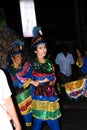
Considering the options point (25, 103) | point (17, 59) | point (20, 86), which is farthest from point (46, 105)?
point (17, 59)

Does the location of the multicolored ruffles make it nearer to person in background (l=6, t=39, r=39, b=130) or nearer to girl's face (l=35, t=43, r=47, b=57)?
person in background (l=6, t=39, r=39, b=130)

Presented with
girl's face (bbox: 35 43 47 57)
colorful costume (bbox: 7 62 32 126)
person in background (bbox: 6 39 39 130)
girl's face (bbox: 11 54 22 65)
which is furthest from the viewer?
girl's face (bbox: 11 54 22 65)

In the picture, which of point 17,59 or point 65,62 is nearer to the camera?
point 17,59

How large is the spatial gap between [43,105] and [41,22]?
81.6 ft

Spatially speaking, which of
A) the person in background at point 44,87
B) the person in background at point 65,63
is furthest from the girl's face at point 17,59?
the person in background at point 65,63

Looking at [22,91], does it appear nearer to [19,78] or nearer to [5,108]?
[19,78]

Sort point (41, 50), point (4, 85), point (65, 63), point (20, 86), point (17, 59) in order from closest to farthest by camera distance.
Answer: point (4, 85), point (41, 50), point (20, 86), point (17, 59), point (65, 63)

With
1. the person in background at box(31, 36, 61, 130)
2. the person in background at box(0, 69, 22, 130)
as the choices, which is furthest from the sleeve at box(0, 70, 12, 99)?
the person in background at box(31, 36, 61, 130)

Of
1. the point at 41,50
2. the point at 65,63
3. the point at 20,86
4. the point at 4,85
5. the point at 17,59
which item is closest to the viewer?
the point at 4,85

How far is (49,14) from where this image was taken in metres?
31.6

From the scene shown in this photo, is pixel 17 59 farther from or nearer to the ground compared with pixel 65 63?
farther from the ground

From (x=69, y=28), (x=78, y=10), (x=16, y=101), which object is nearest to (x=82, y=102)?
(x=16, y=101)

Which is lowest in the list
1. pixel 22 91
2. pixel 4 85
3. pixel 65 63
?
pixel 65 63

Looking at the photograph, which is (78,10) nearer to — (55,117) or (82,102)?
(82,102)
